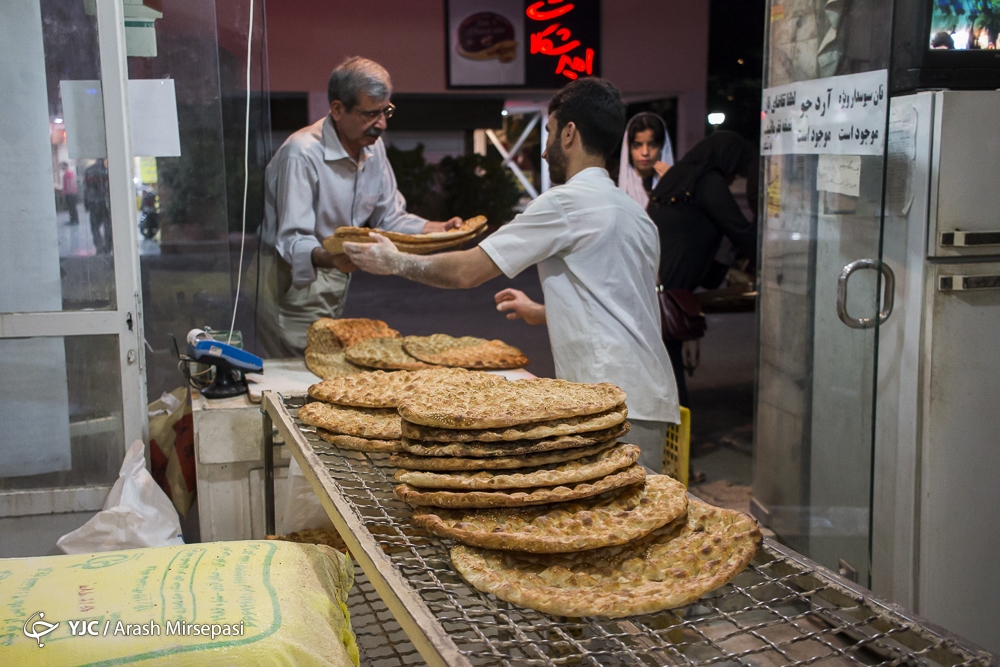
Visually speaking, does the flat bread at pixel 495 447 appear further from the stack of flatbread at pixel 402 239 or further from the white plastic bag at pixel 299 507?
the stack of flatbread at pixel 402 239

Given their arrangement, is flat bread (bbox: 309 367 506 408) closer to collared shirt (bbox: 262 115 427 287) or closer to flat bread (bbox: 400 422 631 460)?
flat bread (bbox: 400 422 631 460)

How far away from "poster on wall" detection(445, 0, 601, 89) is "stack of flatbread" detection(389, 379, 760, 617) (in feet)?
25.4

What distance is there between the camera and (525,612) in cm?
125

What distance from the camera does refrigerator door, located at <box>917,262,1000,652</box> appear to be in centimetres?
258

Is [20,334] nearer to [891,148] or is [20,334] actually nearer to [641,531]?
[641,531]

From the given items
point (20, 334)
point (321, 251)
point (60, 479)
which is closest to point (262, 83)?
point (321, 251)

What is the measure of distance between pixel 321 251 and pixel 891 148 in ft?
6.29

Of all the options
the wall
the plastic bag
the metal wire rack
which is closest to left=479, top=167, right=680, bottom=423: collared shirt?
the metal wire rack

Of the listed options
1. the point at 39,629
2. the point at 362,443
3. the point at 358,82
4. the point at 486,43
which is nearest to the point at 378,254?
the point at 362,443

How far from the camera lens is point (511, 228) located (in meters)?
2.32

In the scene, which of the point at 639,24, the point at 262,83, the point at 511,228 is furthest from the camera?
the point at 639,24

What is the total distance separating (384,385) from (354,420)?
0.23 metres

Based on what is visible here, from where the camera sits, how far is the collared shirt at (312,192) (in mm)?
3299

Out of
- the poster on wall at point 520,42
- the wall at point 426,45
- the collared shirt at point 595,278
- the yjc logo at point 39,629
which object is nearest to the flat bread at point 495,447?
the yjc logo at point 39,629
